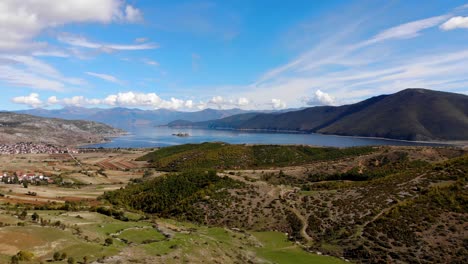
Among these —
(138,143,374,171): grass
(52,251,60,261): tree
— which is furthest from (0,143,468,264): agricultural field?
(138,143,374,171): grass

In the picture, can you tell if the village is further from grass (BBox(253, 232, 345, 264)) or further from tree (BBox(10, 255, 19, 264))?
tree (BBox(10, 255, 19, 264))

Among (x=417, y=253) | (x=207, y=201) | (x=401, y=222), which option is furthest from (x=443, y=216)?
(x=207, y=201)

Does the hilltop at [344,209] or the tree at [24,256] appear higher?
the tree at [24,256]

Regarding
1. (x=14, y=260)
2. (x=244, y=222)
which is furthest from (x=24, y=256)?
(x=244, y=222)

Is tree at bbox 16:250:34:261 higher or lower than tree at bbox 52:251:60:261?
higher

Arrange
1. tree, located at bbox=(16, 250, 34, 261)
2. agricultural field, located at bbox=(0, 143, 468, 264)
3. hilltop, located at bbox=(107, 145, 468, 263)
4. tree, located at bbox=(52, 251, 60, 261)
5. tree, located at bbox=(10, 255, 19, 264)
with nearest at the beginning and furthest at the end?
tree, located at bbox=(10, 255, 19, 264) → tree, located at bbox=(16, 250, 34, 261) → tree, located at bbox=(52, 251, 60, 261) → agricultural field, located at bbox=(0, 143, 468, 264) → hilltop, located at bbox=(107, 145, 468, 263)

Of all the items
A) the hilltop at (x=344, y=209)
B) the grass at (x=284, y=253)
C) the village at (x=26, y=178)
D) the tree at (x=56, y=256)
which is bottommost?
the village at (x=26, y=178)

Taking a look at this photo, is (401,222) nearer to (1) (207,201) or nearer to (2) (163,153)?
(1) (207,201)

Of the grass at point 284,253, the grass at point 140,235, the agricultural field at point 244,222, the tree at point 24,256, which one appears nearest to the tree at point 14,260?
the tree at point 24,256

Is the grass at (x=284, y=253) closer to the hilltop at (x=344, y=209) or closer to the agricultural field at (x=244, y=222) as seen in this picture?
the agricultural field at (x=244, y=222)

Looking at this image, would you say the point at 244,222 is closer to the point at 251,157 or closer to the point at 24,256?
the point at 24,256

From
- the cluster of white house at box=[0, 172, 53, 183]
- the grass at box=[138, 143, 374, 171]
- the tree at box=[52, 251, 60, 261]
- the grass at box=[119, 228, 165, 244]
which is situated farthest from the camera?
the grass at box=[138, 143, 374, 171]

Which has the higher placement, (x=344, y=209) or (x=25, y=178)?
(x=344, y=209)

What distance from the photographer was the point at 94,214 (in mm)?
44219
